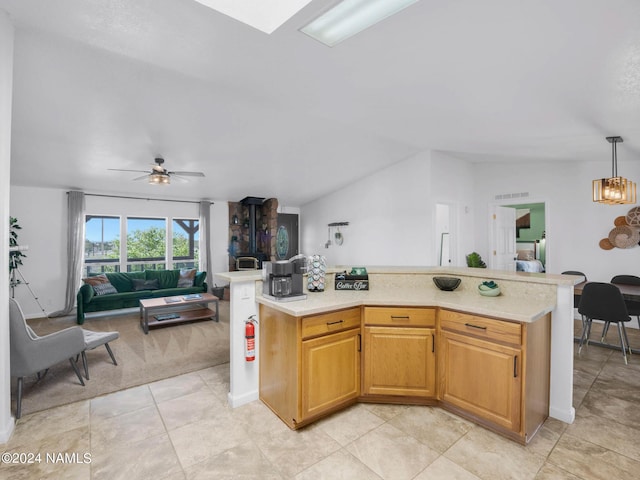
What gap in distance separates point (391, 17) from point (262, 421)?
2.87 metres

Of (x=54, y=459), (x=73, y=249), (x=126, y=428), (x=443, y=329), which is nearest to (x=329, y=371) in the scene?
(x=443, y=329)

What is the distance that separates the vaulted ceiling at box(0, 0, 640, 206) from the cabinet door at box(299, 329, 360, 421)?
7.04 feet

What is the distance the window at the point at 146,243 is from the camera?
6.49 metres

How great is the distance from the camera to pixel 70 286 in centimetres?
561

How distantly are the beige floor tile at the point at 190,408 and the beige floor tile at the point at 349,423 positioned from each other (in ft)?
2.89

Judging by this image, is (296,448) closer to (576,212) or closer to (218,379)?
(218,379)

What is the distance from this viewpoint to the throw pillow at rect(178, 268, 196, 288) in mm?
6395

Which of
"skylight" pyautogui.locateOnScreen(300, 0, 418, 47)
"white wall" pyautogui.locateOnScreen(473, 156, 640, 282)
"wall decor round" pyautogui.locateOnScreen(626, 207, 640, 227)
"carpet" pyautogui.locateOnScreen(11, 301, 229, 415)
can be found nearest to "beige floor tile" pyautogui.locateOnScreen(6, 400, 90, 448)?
"carpet" pyautogui.locateOnScreen(11, 301, 229, 415)

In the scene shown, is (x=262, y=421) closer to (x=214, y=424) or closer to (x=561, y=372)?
(x=214, y=424)

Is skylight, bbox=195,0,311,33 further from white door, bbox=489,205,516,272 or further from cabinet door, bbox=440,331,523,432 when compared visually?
white door, bbox=489,205,516,272

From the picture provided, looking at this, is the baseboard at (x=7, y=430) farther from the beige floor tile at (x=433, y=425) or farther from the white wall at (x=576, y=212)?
the white wall at (x=576, y=212)

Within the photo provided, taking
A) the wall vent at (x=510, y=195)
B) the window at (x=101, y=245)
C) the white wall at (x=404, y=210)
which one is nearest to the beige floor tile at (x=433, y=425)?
the white wall at (x=404, y=210)

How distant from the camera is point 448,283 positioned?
2703 mm

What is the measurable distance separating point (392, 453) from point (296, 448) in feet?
A: 2.00
